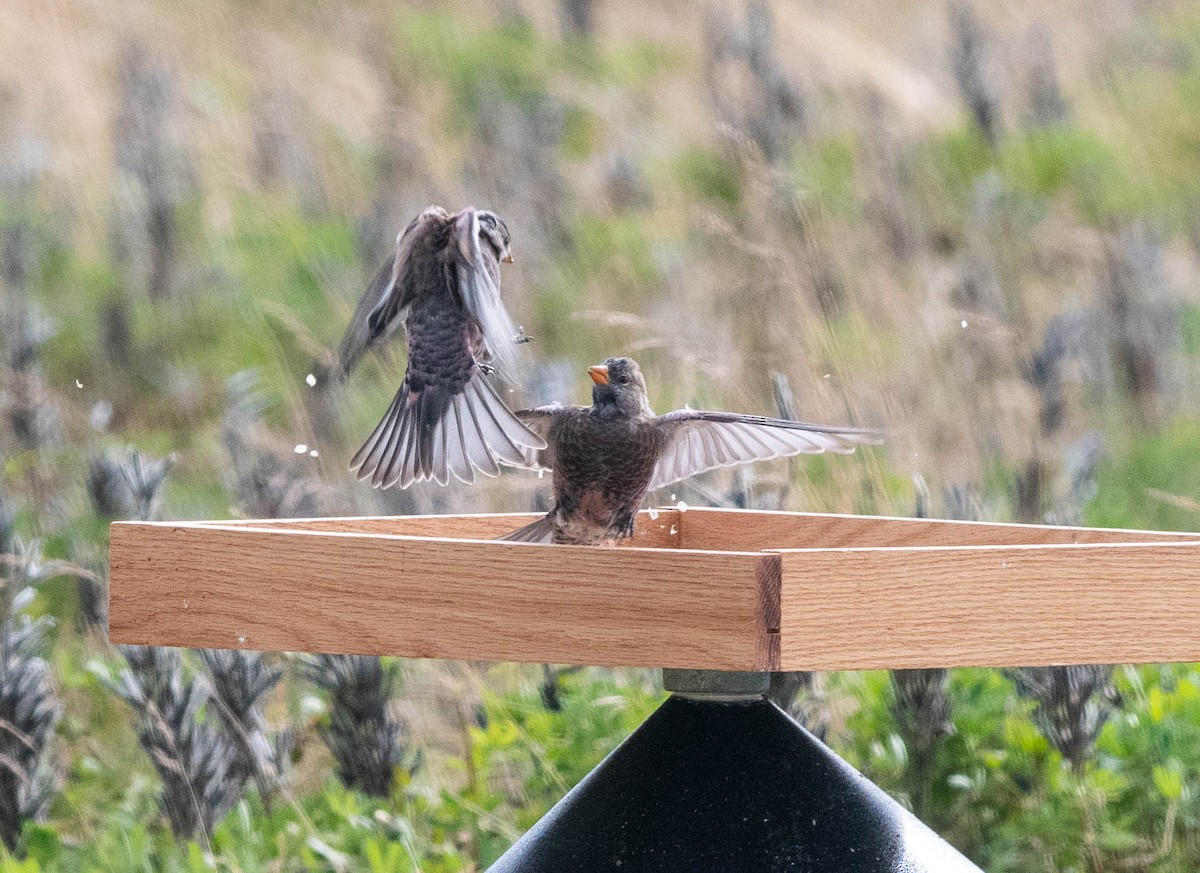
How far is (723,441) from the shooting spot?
222 cm

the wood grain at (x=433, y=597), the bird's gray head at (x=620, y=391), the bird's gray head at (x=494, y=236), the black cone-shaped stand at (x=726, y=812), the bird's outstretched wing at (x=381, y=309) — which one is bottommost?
the black cone-shaped stand at (x=726, y=812)

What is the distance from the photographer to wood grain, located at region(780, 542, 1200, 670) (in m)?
1.58

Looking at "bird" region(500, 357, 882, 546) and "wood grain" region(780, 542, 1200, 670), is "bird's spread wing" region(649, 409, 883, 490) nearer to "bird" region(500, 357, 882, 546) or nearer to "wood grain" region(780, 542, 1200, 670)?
"bird" region(500, 357, 882, 546)

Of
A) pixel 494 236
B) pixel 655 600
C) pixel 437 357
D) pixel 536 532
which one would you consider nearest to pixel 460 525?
pixel 536 532

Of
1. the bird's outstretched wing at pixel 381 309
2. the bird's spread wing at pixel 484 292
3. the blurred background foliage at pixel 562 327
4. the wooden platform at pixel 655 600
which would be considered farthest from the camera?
the blurred background foliage at pixel 562 327

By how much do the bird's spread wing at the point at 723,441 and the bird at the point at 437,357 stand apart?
0.24 meters

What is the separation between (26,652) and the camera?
312 cm

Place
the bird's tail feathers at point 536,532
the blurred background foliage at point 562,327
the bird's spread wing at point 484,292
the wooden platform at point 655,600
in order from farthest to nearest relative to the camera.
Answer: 1. the blurred background foliage at point 562,327
2. the bird's tail feathers at point 536,532
3. the bird's spread wing at point 484,292
4. the wooden platform at point 655,600

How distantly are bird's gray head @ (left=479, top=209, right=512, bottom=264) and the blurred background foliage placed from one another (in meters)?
1.01

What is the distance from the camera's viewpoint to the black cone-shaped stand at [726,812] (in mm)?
1843

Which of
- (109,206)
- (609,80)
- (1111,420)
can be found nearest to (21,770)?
(1111,420)

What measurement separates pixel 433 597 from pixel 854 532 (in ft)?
2.99

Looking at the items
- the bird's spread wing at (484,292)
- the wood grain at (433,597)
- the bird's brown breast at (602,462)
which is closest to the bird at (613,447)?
the bird's brown breast at (602,462)

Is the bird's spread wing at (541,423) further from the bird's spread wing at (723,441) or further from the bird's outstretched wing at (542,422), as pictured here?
the bird's spread wing at (723,441)
